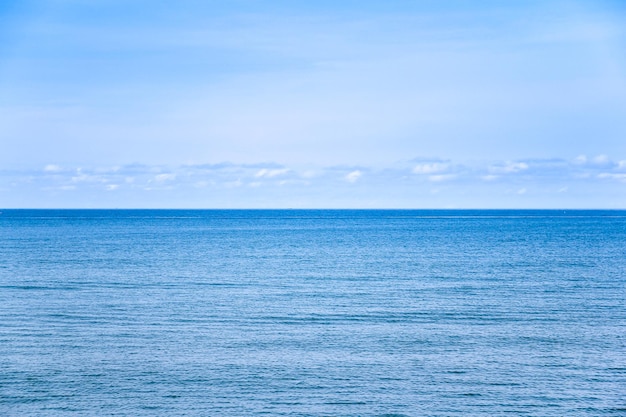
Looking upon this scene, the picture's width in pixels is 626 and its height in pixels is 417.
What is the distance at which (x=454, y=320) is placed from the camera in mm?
45969

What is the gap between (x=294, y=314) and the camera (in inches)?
1917

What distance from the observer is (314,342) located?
39938 millimetres

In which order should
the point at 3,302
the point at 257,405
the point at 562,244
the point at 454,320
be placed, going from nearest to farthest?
the point at 257,405, the point at 454,320, the point at 3,302, the point at 562,244

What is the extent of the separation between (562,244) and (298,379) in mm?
94613

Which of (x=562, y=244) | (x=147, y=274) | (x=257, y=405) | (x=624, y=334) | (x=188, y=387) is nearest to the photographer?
(x=257, y=405)

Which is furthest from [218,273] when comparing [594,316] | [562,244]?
[562,244]

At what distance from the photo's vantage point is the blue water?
100 feet

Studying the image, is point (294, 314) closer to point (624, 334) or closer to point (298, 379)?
point (298, 379)

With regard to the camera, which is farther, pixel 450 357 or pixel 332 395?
pixel 450 357

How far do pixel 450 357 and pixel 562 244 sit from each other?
88.2m

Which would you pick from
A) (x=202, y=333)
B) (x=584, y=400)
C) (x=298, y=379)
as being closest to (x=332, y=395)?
(x=298, y=379)

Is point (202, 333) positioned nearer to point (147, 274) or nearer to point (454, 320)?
point (454, 320)

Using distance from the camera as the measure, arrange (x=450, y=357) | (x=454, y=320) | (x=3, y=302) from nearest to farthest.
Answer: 1. (x=450, y=357)
2. (x=454, y=320)
3. (x=3, y=302)

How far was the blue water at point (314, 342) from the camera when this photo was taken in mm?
30547
